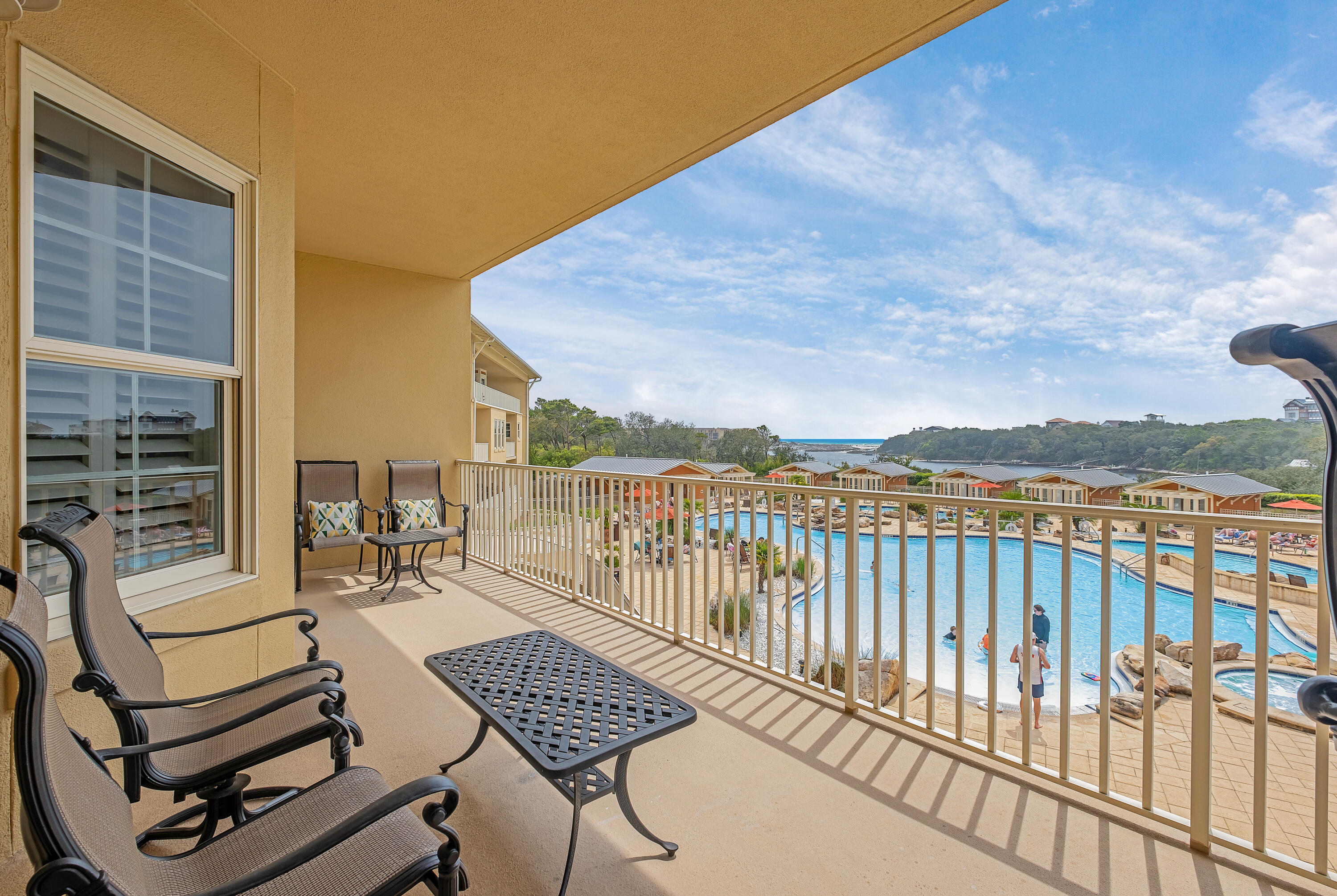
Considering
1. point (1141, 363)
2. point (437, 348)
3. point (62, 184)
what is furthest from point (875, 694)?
point (1141, 363)

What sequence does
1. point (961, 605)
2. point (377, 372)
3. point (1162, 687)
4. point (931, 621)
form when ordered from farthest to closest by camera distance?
point (377, 372) < point (1162, 687) < point (931, 621) < point (961, 605)

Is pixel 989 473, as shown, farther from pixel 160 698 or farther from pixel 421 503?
pixel 160 698

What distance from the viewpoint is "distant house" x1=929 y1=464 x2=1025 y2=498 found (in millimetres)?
2453

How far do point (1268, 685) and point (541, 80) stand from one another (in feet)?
11.8

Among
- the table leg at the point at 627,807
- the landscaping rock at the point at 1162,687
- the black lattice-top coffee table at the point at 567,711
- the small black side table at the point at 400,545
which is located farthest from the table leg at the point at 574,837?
the small black side table at the point at 400,545

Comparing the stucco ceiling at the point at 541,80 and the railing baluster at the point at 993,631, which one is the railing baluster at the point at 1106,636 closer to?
the railing baluster at the point at 993,631

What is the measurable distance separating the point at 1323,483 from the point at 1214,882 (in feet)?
5.01

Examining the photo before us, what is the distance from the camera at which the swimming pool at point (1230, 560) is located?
1.65m

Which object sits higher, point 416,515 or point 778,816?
point 416,515

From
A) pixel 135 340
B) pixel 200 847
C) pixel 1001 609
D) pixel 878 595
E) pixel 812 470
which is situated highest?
pixel 135 340

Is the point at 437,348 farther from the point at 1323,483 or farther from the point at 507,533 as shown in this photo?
the point at 1323,483

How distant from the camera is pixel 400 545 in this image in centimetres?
454

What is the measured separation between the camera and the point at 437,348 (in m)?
6.02

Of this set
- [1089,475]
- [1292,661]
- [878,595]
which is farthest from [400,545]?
[1089,475]
